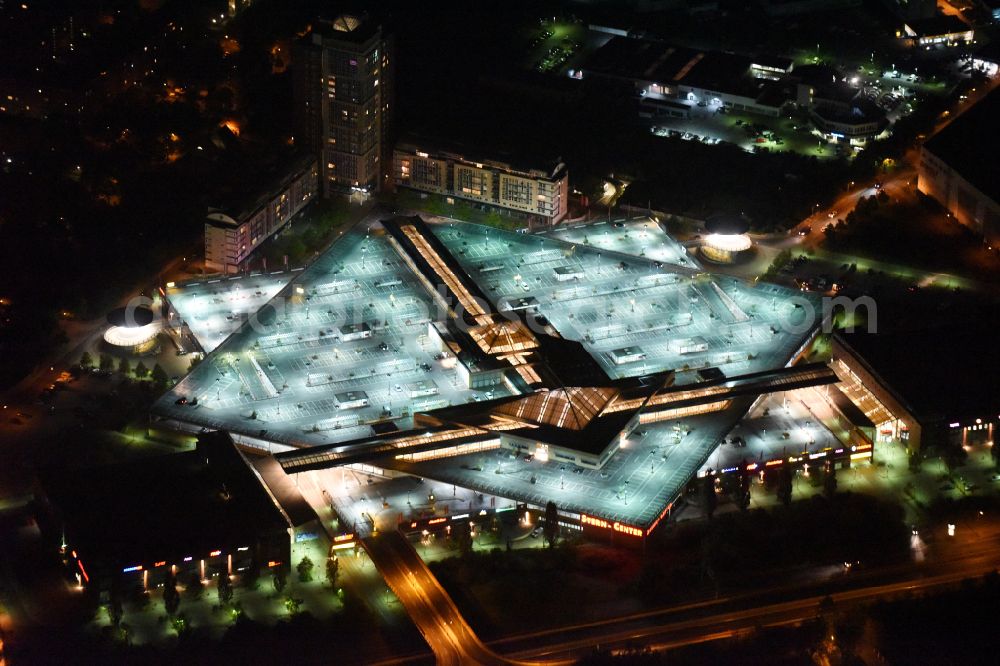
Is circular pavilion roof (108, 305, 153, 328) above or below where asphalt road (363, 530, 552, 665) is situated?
above

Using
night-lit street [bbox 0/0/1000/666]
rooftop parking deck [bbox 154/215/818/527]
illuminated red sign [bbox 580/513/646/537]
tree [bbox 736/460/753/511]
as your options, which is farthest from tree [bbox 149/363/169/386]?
tree [bbox 736/460/753/511]

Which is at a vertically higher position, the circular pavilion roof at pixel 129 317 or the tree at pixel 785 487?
the tree at pixel 785 487

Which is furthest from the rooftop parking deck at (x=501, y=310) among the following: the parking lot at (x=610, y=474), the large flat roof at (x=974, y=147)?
the large flat roof at (x=974, y=147)

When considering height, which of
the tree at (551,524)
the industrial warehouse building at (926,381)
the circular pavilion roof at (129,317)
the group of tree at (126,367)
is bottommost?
the group of tree at (126,367)

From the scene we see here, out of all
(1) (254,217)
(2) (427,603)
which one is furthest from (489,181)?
(2) (427,603)

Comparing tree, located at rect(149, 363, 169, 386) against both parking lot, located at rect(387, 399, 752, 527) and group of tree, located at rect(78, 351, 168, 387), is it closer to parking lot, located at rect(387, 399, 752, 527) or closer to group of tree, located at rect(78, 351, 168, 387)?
group of tree, located at rect(78, 351, 168, 387)

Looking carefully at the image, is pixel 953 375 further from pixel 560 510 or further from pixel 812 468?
pixel 560 510

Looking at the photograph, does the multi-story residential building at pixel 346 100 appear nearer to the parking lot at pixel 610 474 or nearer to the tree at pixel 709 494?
the parking lot at pixel 610 474
